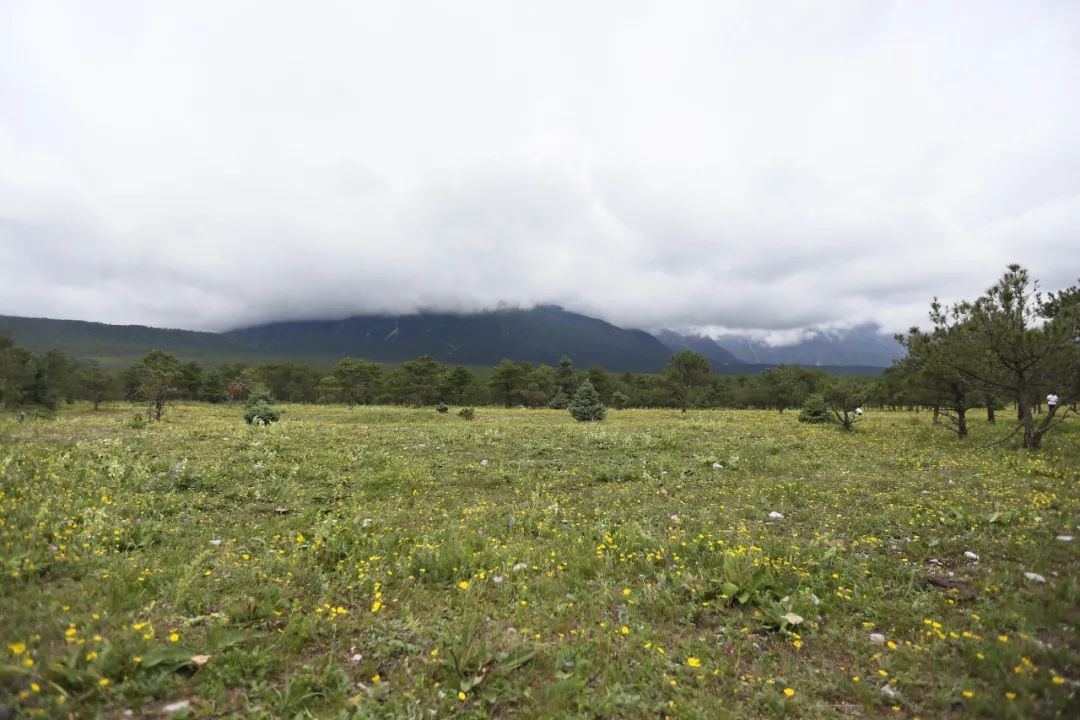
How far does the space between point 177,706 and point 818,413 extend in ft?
127

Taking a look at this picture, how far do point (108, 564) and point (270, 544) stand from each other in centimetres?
215

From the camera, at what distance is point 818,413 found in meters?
34.6

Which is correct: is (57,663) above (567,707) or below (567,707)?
above

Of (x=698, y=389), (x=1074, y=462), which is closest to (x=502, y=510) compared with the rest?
(x=1074, y=462)

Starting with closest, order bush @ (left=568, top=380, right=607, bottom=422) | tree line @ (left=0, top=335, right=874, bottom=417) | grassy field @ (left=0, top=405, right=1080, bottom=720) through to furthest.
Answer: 1. grassy field @ (left=0, top=405, right=1080, bottom=720)
2. bush @ (left=568, top=380, right=607, bottom=422)
3. tree line @ (left=0, top=335, right=874, bottom=417)

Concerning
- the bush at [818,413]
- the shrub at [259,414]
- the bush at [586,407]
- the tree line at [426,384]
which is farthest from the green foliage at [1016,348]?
the tree line at [426,384]

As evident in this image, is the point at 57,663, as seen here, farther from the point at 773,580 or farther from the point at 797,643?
the point at 773,580

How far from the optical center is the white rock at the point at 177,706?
13.7 feet

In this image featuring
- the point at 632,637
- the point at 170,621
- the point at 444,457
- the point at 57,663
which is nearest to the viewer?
the point at 57,663

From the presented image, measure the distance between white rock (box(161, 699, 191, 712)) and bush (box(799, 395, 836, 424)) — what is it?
38.1 metres

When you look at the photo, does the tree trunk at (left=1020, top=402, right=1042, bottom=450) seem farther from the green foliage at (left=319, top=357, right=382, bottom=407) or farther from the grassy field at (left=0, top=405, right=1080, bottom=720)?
the green foliage at (left=319, top=357, right=382, bottom=407)

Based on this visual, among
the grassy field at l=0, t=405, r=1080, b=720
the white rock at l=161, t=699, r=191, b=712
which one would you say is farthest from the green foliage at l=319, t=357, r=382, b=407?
the white rock at l=161, t=699, r=191, b=712

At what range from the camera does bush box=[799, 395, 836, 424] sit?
34281 millimetres

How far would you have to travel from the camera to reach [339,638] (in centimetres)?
562
